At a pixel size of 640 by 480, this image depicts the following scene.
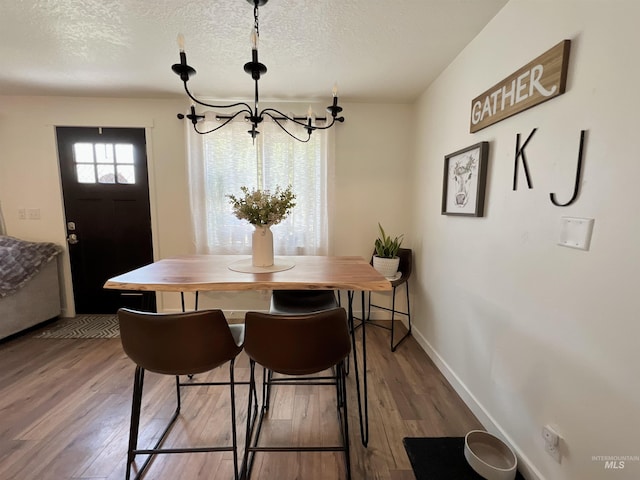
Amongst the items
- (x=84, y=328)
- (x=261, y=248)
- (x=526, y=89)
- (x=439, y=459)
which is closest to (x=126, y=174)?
(x=84, y=328)

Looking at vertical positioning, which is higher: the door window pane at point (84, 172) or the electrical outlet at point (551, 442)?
the door window pane at point (84, 172)

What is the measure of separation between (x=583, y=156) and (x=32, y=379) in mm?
3530

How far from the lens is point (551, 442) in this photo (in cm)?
110

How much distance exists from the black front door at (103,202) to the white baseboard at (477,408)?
2.81m

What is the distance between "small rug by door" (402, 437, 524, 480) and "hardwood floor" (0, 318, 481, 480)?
0.15ft

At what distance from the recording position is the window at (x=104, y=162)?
280cm

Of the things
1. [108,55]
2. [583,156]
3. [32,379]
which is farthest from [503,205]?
[32,379]

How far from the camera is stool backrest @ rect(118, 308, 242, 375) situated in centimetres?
105

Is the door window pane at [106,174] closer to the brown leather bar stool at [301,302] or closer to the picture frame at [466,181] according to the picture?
the brown leather bar stool at [301,302]

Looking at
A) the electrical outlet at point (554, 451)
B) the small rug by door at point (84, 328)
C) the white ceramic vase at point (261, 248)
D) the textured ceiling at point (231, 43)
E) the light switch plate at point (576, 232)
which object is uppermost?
the textured ceiling at point (231, 43)

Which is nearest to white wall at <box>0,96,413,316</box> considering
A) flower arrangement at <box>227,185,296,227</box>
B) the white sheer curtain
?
the white sheer curtain

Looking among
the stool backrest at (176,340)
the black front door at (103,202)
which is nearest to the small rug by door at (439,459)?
the stool backrest at (176,340)

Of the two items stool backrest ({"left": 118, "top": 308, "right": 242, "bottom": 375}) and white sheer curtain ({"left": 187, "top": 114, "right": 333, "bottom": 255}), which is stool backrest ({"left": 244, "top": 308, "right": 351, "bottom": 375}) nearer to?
stool backrest ({"left": 118, "top": 308, "right": 242, "bottom": 375})

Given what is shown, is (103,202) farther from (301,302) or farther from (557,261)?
(557,261)
